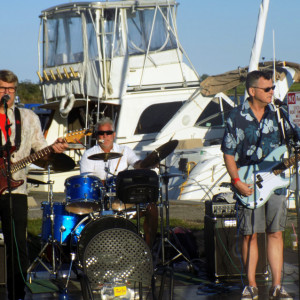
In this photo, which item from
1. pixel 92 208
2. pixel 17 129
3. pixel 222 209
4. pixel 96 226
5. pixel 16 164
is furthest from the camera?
pixel 92 208

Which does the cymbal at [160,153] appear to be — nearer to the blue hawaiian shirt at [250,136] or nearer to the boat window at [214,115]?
the blue hawaiian shirt at [250,136]

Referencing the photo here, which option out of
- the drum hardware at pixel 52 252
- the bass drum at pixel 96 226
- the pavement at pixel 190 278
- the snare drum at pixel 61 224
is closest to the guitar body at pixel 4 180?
the pavement at pixel 190 278

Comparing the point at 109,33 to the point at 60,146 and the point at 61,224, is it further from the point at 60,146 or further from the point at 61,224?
the point at 60,146

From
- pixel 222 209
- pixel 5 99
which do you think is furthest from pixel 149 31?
pixel 5 99

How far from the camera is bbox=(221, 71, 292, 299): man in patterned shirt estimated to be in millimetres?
6445

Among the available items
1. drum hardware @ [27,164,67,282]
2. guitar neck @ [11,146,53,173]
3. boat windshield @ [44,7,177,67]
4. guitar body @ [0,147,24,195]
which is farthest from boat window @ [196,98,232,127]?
guitar body @ [0,147,24,195]

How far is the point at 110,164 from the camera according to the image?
895cm

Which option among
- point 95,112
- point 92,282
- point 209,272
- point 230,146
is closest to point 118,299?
point 92,282

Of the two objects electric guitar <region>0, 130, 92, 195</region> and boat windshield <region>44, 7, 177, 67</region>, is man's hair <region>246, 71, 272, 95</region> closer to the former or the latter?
electric guitar <region>0, 130, 92, 195</region>

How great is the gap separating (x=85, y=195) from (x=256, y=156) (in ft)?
7.59

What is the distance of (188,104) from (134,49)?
2.72 meters

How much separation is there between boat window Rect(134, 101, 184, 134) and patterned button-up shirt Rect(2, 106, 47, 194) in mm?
12933

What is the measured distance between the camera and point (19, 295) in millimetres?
6137

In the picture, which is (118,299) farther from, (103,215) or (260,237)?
(260,237)
